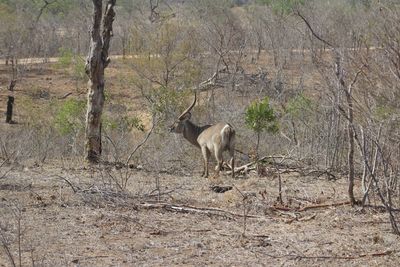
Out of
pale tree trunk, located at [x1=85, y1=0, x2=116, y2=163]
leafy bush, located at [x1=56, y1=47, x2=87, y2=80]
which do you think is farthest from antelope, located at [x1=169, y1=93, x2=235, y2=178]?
leafy bush, located at [x1=56, y1=47, x2=87, y2=80]

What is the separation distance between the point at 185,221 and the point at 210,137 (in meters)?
5.03

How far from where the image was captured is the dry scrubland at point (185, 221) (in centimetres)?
756

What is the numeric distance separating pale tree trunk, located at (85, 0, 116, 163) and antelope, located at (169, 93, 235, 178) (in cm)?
194

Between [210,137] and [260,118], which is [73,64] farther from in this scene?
[210,137]

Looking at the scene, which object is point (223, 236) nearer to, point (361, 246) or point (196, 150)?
point (361, 246)

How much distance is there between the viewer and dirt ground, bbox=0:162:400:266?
24.7ft

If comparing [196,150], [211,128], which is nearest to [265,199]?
[211,128]

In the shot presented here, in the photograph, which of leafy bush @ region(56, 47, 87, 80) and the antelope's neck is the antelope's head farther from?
leafy bush @ region(56, 47, 87, 80)

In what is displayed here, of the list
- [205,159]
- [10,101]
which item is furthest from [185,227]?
[10,101]

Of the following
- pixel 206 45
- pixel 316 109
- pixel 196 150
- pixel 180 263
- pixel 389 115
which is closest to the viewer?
pixel 180 263

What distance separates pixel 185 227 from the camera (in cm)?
870

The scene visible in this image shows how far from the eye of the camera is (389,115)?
7891 millimetres

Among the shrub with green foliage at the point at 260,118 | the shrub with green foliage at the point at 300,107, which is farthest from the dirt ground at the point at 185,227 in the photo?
the shrub with green foliage at the point at 300,107

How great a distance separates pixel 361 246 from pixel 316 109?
7.55m
